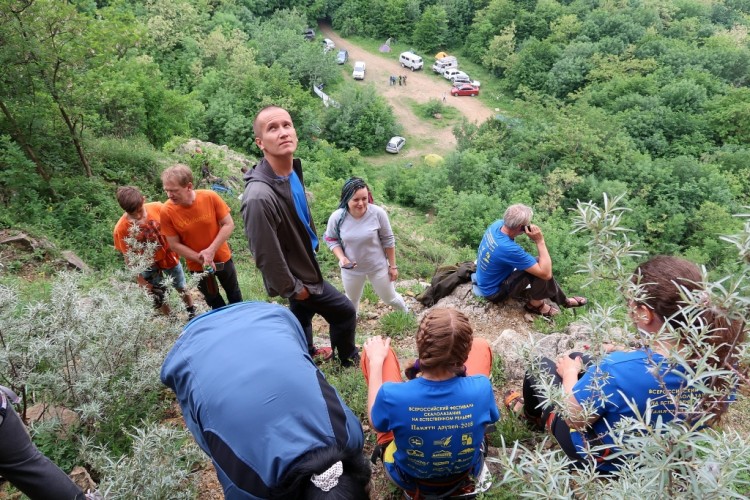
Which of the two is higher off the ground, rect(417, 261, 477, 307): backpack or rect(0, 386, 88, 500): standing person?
rect(0, 386, 88, 500): standing person

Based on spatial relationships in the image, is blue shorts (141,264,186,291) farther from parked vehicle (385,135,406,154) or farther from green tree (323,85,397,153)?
parked vehicle (385,135,406,154)

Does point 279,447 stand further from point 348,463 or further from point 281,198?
point 281,198

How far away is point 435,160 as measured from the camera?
28859 mm

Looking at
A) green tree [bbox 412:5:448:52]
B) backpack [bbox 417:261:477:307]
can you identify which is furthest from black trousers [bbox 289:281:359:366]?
green tree [bbox 412:5:448:52]

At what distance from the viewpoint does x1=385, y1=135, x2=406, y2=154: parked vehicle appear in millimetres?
30281

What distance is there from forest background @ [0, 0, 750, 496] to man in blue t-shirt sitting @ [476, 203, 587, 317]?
5.20ft

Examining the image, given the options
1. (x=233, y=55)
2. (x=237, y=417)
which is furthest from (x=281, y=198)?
(x=233, y=55)

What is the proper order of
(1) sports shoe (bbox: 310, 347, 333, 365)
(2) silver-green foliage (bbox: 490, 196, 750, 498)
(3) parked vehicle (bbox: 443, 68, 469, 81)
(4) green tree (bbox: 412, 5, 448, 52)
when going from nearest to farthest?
(2) silver-green foliage (bbox: 490, 196, 750, 498) → (1) sports shoe (bbox: 310, 347, 333, 365) → (3) parked vehicle (bbox: 443, 68, 469, 81) → (4) green tree (bbox: 412, 5, 448, 52)

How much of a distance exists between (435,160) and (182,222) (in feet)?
83.7

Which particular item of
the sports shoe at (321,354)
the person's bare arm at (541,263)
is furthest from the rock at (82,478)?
the person's bare arm at (541,263)

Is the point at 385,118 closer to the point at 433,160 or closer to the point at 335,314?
the point at 433,160

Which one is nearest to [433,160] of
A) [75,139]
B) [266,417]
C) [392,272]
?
[75,139]

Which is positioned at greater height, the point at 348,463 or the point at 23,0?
the point at 23,0

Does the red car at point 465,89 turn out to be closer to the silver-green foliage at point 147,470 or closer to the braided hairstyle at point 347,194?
the braided hairstyle at point 347,194
